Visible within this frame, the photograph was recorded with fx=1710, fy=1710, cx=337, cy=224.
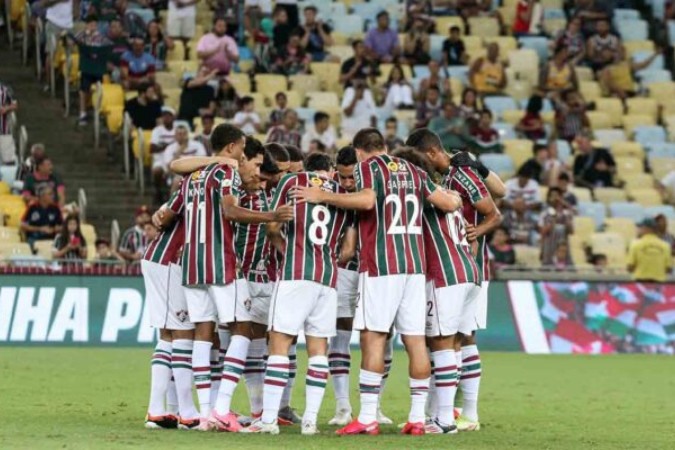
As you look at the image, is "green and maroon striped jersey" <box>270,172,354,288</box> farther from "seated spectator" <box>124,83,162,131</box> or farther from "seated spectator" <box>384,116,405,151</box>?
"seated spectator" <box>124,83,162,131</box>

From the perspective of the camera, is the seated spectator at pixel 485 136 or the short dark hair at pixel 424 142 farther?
the seated spectator at pixel 485 136

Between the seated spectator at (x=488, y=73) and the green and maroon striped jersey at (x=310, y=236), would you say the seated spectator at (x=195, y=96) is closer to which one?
the seated spectator at (x=488, y=73)

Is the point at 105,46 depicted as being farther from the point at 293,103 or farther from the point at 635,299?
the point at 635,299

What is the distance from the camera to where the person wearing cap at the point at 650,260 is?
25.7 m

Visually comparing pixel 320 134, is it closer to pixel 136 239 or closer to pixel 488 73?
pixel 136 239

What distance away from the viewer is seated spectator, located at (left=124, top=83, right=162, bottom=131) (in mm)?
27984

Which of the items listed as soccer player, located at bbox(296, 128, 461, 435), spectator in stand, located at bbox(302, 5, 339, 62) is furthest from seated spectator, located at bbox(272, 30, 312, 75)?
soccer player, located at bbox(296, 128, 461, 435)

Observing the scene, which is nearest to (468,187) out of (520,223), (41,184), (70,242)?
(70,242)

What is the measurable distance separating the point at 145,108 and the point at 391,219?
601 inches

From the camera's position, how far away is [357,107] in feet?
96.0

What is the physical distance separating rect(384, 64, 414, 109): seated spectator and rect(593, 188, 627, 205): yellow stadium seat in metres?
3.55

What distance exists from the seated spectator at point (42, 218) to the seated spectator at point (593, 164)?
952cm

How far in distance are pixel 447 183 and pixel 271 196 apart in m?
1.49

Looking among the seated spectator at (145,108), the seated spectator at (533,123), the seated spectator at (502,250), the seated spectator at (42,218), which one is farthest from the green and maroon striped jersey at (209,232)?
the seated spectator at (533,123)
